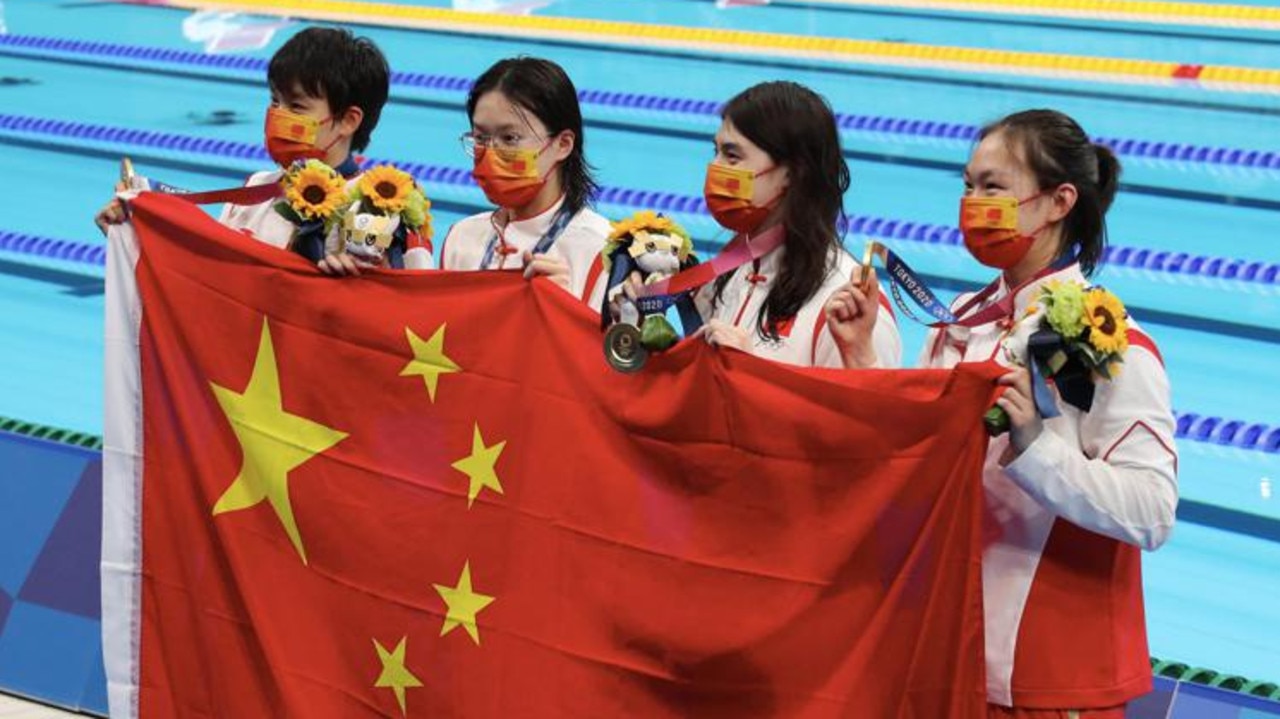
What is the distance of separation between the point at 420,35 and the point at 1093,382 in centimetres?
986

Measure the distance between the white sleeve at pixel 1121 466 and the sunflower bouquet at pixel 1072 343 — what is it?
4cm

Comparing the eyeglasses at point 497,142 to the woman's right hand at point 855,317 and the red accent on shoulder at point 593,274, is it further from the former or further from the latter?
the woman's right hand at point 855,317

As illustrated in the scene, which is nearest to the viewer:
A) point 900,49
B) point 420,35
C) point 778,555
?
point 778,555

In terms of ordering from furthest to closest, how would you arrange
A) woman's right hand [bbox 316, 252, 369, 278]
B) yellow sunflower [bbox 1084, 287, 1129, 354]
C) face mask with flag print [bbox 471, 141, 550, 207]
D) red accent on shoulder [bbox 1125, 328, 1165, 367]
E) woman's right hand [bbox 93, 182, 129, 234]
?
woman's right hand [bbox 93, 182, 129, 234] → face mask with flag print [bbox 471, 141, 550, 207] → woman's right hand [bbox 316, 252, 369, 278] → red accent on shoulder [bbox 1125, 328, 1165, 367] → yellow sunflower [bbox 1084, 287, 1129, 354]

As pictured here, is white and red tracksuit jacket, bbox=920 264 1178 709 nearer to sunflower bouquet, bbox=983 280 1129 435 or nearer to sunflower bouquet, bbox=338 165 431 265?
sunflower bouquet, bbox=983 280 1129 435

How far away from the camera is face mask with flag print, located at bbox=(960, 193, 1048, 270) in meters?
2.98

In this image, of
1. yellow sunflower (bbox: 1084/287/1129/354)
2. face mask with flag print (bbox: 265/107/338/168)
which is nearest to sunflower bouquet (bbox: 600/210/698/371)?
yellow sunflower (bbox: 1084/287/1129/354)

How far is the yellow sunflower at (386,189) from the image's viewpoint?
3572 mm

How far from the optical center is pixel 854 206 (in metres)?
8.59

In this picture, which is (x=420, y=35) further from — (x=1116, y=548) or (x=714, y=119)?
(x=1116, y=548)

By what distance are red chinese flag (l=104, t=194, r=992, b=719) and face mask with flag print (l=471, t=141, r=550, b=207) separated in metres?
0.32

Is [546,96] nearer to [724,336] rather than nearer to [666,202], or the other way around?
[724,336]

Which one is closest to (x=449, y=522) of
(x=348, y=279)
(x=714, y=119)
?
(x=348, y=279)

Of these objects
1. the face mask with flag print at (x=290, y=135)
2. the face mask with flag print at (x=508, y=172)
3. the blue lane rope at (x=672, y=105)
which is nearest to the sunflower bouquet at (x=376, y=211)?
the face mask with flag print at (x=508, y=172)
